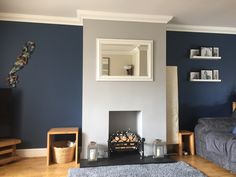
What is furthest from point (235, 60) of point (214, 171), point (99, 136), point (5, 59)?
point (5, 59)

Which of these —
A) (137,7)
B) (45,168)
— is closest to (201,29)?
(137,7)

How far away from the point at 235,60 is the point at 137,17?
2.40 metres

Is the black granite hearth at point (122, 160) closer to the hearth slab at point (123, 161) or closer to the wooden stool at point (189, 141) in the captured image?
the hearth slab at point (123, 161)

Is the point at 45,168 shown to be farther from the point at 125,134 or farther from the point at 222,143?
the point at 222,143

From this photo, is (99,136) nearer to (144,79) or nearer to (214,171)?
(144,79)

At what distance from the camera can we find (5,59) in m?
3.76

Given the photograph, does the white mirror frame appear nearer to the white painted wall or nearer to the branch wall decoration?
the white painted wall

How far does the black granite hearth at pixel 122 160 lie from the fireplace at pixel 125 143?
11cm

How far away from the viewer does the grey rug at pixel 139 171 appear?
2841mm

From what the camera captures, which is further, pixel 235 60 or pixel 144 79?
pixel 235 60

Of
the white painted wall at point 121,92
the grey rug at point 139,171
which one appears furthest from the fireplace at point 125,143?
the grey rug at point 139,171

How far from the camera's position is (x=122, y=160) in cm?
337

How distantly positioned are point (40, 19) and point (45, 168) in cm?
248

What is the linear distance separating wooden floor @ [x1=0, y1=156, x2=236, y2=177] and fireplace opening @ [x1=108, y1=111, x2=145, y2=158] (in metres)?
0.68
